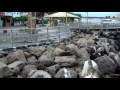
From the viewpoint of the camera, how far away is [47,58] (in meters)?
4.87

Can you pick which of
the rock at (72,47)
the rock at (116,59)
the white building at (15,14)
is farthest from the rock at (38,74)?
the rock at (72,47)

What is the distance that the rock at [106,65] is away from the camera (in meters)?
4.51

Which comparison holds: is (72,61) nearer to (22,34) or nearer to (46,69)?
(46,69)

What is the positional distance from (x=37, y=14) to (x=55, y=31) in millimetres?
1127

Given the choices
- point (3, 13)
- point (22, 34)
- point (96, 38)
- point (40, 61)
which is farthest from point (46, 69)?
point (96, 38)

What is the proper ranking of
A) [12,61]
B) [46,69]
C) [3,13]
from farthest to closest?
[12,61] < [46,69] < [3,13]

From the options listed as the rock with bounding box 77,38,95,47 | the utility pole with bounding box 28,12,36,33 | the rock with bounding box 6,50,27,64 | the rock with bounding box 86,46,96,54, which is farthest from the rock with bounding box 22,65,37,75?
the rock with bounding box 77,38,95,47

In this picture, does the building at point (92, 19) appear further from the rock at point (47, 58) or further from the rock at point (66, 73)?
the rock at point (47, 58)

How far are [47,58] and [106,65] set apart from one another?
94 cm

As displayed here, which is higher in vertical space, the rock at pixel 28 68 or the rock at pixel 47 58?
the rock at pixel 47 58

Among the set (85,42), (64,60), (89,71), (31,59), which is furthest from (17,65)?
(85,42)

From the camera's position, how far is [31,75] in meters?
4.11

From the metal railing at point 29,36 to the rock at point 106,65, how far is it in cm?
74

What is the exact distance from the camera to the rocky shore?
4238 millimetres
